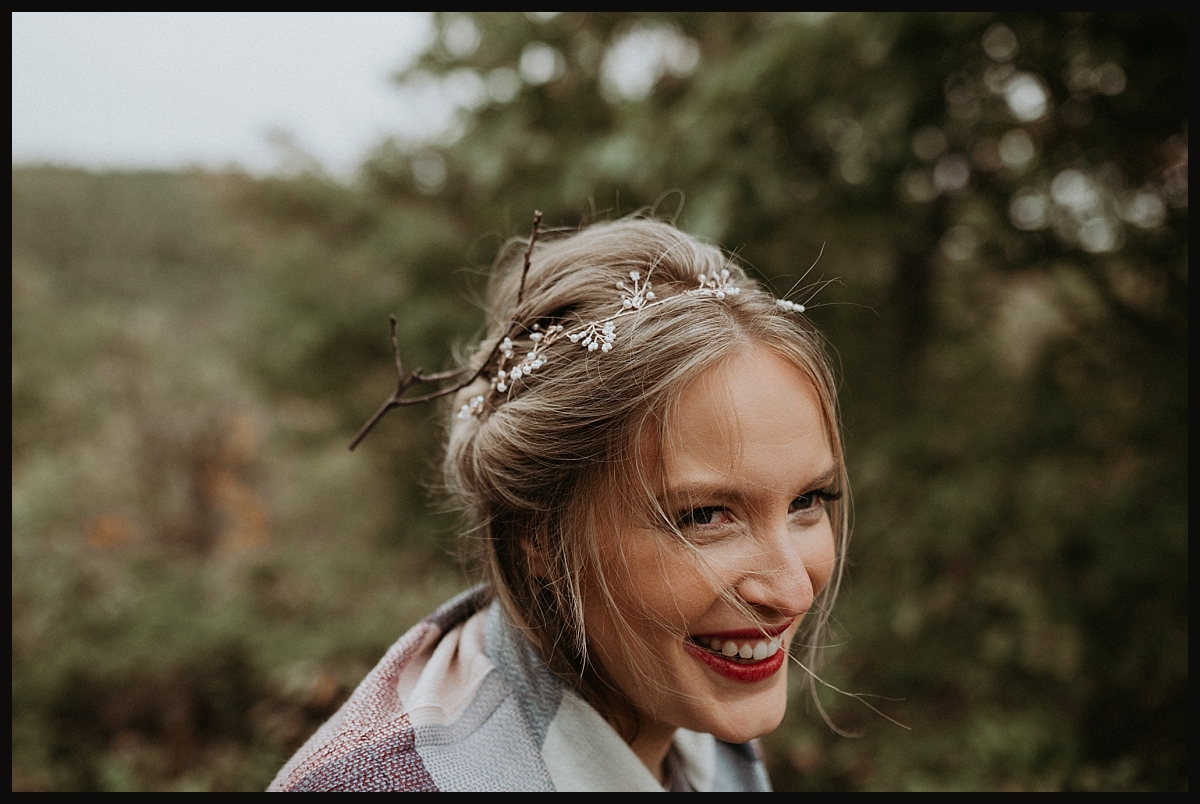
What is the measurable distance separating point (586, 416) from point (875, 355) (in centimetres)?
335

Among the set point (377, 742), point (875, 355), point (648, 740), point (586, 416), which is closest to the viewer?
point (377, 742)

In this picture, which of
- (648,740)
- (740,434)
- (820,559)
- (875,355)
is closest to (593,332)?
(740,434)

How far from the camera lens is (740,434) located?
3.62ft

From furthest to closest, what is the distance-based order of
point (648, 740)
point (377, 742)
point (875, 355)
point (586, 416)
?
point (875, 355)
point (648, 740)
point (586, 416)
point (377, 742)

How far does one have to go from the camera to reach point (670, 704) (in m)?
1.20

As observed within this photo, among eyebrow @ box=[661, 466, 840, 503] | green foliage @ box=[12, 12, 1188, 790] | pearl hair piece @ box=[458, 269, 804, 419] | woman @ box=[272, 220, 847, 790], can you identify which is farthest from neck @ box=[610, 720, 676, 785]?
green foliage @ box=[12, 12, 1188, 790]

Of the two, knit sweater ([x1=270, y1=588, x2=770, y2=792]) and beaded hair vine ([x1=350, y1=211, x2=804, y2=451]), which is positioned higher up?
beaded hair vine ([x1=350, y1=211, x2=804, y2=451])

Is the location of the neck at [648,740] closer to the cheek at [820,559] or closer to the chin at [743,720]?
the chin at [743,720]

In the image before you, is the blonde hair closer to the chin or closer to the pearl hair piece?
the pearl hair piece

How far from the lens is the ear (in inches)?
48.3

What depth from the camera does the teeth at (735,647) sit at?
1.16m

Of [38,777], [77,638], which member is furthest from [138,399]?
[38,777]

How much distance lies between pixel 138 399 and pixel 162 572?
4040mm

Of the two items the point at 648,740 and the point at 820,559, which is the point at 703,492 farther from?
the point at 648,740
